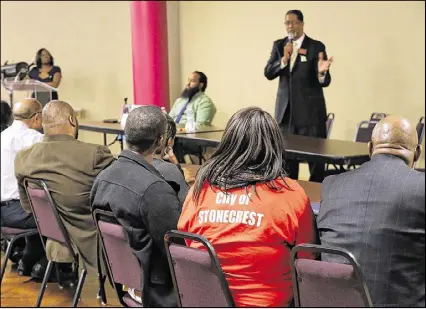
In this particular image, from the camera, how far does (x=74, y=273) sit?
4043mm

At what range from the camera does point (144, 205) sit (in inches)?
93.7

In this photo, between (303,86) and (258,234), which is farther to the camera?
(303,86)

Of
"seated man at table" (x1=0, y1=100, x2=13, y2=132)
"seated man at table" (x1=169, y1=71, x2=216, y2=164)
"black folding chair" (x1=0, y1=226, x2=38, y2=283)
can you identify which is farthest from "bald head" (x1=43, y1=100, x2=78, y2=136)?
"seated man at table" (x1=169, y1=71, x2=216, y2=164)

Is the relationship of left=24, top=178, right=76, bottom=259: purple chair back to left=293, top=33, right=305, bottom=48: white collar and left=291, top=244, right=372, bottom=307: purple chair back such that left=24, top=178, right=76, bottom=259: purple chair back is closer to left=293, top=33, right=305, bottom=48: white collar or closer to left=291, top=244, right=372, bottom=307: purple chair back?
left=291, top=244, right=372, bottom=307: purple chair back

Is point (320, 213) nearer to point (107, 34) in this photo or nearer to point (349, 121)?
point (349, 121)

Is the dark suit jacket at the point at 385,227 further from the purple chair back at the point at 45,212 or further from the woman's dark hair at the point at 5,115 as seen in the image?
the woman's dark hair at the point at 5,115

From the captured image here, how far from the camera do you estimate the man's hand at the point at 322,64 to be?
15.8 feet

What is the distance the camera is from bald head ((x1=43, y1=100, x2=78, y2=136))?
3301 mm

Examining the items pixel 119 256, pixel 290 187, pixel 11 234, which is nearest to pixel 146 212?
pixel 119 256

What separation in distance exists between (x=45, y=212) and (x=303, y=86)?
8.29 feet

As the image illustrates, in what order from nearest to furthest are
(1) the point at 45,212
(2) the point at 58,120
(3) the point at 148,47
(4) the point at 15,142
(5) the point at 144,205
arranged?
(5) the point at 144,205 < (1) the point at 45,212 < (2) the point at 58,120 < (4) the point at 15,142 < (3) the point at 148,47

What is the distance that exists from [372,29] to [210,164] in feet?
15.4

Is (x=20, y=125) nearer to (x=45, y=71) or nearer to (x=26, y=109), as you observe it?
(x=26, y=109)

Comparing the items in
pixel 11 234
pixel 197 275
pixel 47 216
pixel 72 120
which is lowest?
pixel 11 234
